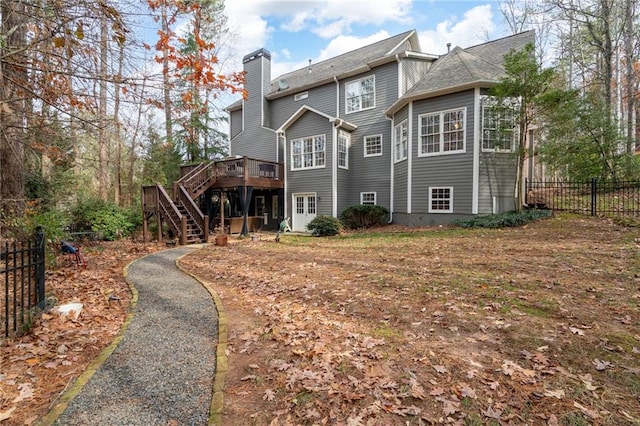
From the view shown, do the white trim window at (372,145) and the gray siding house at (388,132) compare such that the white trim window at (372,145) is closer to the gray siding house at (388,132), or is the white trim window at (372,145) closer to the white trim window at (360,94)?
the gray siding house at (388,132)

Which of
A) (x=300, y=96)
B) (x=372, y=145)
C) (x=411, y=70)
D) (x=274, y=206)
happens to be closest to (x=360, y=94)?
(x=411, y=70)

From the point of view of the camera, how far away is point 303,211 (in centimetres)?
1769

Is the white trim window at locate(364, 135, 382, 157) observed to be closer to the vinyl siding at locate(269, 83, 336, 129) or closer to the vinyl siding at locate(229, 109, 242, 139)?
the vinyl siding at locate(269, 83, 336, 129)

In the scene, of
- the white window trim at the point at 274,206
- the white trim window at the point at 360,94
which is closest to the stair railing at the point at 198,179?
the white window trim at the point at 274,206

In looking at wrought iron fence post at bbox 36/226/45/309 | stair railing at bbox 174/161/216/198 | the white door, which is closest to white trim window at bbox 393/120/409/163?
the white door

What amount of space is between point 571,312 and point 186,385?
488cm

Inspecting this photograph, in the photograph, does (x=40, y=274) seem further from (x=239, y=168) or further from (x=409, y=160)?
(x=409, y=160)

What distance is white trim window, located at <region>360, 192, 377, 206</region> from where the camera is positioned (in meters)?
16.5

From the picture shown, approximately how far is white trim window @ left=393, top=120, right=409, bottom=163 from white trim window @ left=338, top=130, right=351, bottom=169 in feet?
9.20

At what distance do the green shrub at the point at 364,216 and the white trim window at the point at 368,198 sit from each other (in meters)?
0.82

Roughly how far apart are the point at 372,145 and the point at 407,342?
1443 cm

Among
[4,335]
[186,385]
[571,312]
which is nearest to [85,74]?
[4,335]

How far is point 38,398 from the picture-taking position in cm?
284

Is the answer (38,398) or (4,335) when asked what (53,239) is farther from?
(38,398)
